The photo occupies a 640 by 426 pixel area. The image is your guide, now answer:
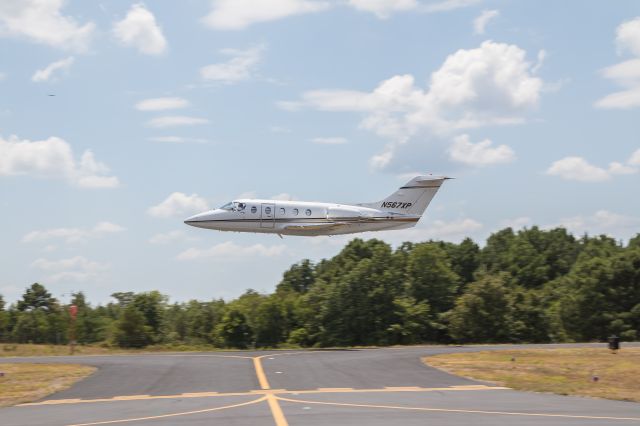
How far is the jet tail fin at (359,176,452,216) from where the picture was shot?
46969mm

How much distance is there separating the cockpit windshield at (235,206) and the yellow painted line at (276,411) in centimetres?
2581

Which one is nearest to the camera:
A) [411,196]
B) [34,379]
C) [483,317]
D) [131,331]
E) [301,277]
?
[34,379]

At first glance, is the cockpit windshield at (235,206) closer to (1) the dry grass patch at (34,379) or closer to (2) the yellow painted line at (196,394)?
(1) the dry grass patch at (34,379)

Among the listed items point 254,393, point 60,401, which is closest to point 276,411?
point 254,393

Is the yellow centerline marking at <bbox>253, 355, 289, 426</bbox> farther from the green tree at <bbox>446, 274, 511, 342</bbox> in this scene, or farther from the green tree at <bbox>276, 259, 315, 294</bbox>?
the green tree at <bbox>276, 259, 315, 294</bbox>

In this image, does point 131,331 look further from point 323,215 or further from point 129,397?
point 129,397

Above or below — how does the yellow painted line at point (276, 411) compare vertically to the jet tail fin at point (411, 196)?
below

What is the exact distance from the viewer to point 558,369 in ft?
96.3

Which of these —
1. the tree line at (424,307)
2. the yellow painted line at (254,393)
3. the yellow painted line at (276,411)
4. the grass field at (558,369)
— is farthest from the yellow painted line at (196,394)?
the tree line at (424,307)

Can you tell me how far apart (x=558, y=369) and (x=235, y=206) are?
73.7 ft

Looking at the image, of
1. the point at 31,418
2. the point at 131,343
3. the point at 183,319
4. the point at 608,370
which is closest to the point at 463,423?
the point at 31,418

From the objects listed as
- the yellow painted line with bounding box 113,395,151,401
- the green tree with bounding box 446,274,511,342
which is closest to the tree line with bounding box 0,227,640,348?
the green tree with bounding box 446,274,511,342

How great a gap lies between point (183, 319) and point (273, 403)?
Result: 427ft

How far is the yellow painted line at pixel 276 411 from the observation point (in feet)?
52.0
